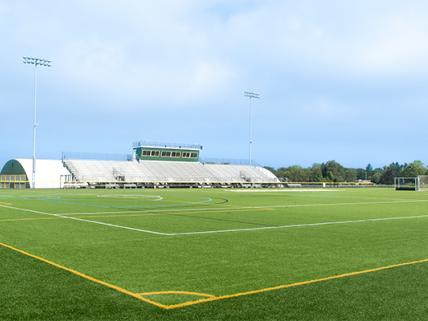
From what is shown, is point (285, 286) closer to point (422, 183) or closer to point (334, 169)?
point (422, 183)

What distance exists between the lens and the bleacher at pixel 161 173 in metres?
71.2

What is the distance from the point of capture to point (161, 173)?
265ft

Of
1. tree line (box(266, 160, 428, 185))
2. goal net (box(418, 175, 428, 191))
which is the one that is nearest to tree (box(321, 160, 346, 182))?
tree line (box(266, 160, 428, 185))

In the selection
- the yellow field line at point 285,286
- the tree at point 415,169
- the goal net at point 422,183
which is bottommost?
the yellow field line at point 285,286

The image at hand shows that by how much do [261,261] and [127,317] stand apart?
12.1 feet

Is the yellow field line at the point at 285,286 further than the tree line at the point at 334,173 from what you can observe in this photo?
No

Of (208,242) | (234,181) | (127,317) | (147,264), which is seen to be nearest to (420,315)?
(127,317)

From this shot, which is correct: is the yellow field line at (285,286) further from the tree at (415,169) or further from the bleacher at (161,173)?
the tree at (415,169)

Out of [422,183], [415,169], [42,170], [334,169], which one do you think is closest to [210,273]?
[422,183]

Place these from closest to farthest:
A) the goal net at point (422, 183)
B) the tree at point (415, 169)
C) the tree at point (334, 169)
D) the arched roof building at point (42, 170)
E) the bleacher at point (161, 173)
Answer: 1. the goal net at point (422, 183)
2. the arched roof building at point (42, 170)
3. the bleacher at point (161, 173)
4. the tree at point (415, 169)
5. the tree at point (334, 169)

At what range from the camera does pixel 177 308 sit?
5379mm

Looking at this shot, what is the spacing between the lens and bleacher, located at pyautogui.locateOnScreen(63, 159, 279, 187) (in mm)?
71250

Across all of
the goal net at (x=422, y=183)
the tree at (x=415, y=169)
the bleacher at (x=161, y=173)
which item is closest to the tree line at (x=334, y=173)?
the tree at (x=415, y=169)

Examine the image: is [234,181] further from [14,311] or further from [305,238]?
[14,311]
